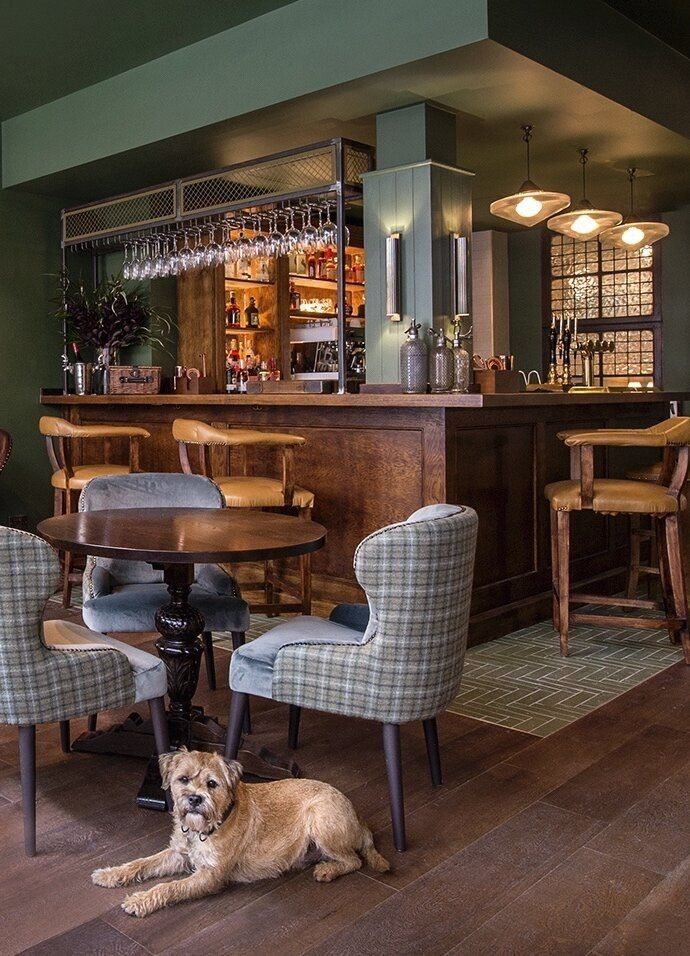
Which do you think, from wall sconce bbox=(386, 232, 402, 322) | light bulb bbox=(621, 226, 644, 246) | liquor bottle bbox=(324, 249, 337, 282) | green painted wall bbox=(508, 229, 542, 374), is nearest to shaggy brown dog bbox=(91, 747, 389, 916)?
wall sconce bbox=(386, 232, 402, 322)

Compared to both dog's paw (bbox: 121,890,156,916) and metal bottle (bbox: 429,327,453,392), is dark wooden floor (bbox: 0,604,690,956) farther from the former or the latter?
metal bottle (bbox: 429,327,453,392)

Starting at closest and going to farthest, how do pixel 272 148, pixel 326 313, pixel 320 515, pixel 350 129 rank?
pixel 320 515 → pixel 350 129 → pixel 272 148 → pixel 326 313

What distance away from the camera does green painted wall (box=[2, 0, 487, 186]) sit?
4.53 meters

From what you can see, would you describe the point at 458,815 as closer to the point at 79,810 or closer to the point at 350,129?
the point at 79,810

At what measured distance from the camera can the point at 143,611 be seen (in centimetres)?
320

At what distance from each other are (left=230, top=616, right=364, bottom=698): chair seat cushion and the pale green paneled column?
286 cm

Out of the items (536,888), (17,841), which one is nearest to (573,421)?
(536,888)

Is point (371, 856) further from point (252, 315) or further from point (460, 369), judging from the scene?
point (252, 315)

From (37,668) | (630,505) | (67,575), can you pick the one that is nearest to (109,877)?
(37,668)

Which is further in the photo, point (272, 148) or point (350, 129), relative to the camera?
point (272, 148)

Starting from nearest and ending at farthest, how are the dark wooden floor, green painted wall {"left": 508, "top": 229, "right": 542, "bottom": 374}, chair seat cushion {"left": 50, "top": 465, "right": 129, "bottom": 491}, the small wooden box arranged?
the dark wooden floor
the small wooden box
chair seat cushion {"left": 50, "top": 465, "right": 129, "bottom": 491}
green painted wall {"left": 508, "top": 229, "right": 542, "bottom": 374}

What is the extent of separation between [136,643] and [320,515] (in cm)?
117

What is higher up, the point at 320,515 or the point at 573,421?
the point at 573,421

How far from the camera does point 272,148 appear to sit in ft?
20.2
